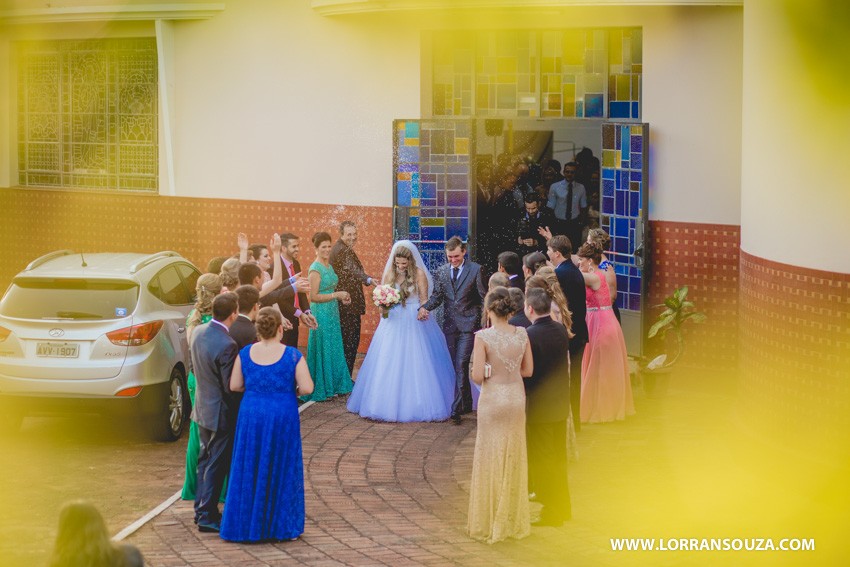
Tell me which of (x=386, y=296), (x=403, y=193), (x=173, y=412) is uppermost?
(x=403, y=193)

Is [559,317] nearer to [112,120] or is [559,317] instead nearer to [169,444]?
[169,444]

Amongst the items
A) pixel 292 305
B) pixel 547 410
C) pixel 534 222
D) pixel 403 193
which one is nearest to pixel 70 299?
pixel 292 305

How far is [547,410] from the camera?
9766 mm

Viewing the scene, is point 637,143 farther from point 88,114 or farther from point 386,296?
point 88,114

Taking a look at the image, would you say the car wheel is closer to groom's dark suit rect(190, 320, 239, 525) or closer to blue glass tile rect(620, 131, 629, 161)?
groom's dark suit rect(190, 320, 239, 525)

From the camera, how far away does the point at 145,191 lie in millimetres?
19219

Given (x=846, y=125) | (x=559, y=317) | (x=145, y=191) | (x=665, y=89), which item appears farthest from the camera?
(x=145, y=191)

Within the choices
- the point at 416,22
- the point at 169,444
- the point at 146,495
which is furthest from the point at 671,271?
the point at 146,495

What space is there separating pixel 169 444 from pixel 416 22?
6.63 meters

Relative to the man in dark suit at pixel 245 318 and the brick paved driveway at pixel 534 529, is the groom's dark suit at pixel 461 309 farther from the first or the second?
the man in dark suit at pixel 245 318

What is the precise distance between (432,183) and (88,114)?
581 centimetres

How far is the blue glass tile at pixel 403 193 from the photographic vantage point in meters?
16.7

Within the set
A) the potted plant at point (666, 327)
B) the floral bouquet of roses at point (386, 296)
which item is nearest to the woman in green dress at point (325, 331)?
the floral bouquet of roses at point (386, 296)

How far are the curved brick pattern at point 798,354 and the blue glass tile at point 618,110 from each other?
396 centimetres
